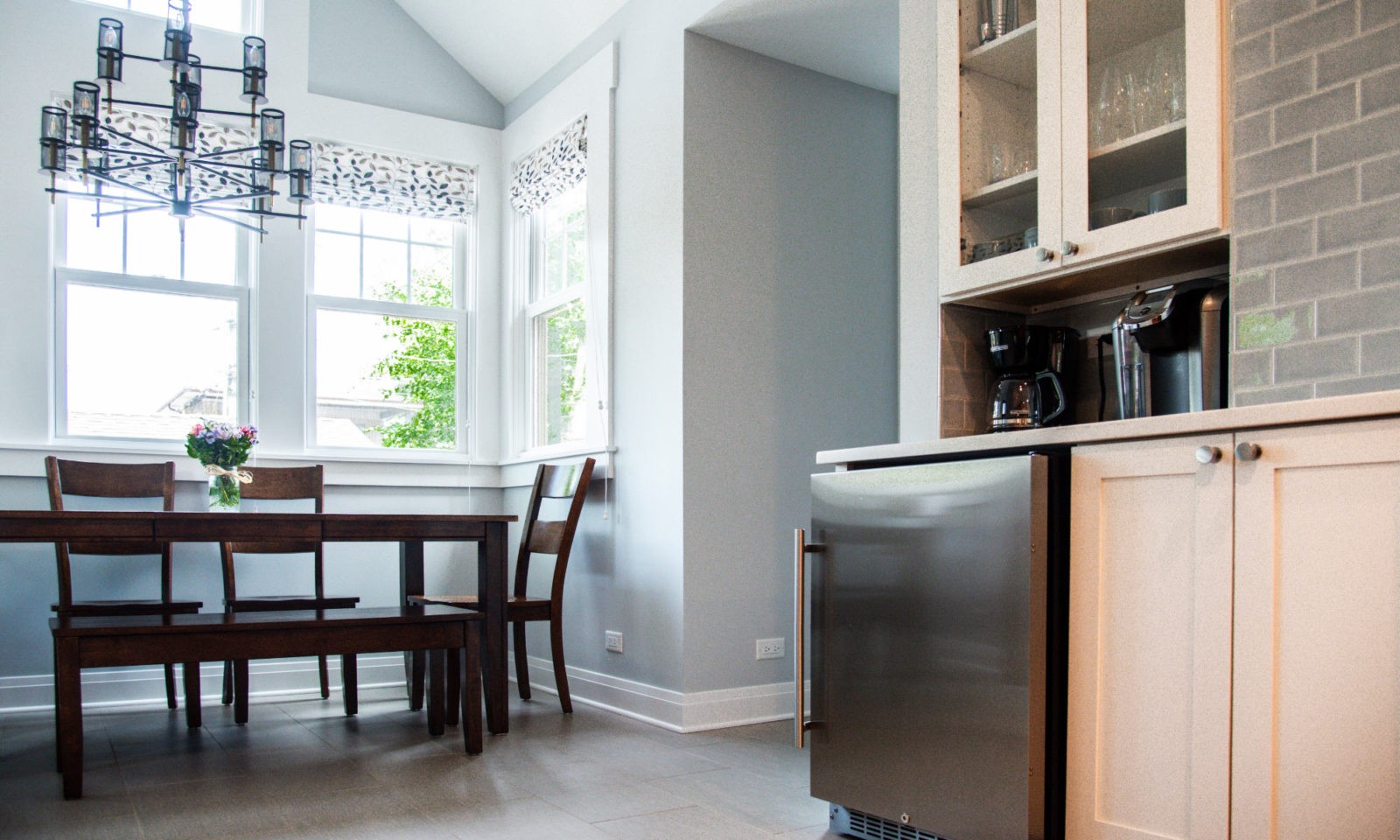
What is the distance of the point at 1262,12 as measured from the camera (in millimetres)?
2010

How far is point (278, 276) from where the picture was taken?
468cm

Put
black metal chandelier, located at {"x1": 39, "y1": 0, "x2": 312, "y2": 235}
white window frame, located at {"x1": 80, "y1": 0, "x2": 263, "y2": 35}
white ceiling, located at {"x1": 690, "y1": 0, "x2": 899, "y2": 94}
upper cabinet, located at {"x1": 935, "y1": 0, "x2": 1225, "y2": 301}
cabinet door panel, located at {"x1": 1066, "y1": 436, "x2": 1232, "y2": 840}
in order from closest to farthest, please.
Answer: cabinet door panel, located at {"x1": 1066, "y1": 436, "x2": 1232, "y2": 840} < upper cabinet, located at {"x1": 935, "y1": 0, "x2": 1225, "y2": 301} < black metal chandelier, located at {"x1": 39, "y1": 0, "x2": 312, "y2": 235} < white ceiling, located at {"x1": 690, "y1": 0, "x2": 899, "y2": 94} < white window frame, located at {"x1": 80, "y1": 0, "x2": 263, "y2": 35}

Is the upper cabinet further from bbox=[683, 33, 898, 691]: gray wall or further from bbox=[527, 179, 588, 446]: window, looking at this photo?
bbox=[527, 179, 588, 446]: window

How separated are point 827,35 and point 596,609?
2303 mm

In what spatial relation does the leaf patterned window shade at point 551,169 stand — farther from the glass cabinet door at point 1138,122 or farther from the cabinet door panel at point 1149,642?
the cabinet door panel at point 1149,642

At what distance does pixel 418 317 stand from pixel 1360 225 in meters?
4.01

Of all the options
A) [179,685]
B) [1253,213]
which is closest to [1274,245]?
[1253,213]

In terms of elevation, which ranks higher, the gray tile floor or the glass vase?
the glass vase

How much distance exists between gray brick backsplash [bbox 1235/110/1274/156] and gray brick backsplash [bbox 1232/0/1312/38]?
162 mm

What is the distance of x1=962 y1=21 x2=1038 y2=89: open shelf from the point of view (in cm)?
241

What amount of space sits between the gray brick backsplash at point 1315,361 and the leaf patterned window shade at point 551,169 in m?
3.06

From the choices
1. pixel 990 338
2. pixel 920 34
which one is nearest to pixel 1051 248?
Result: pixel 990 338

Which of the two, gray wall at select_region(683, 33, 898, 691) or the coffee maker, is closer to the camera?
the coffee maker

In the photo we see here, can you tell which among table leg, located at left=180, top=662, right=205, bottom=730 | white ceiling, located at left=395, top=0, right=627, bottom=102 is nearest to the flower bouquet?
table leg, located at left=180, top=662, right=205, bottom=730
